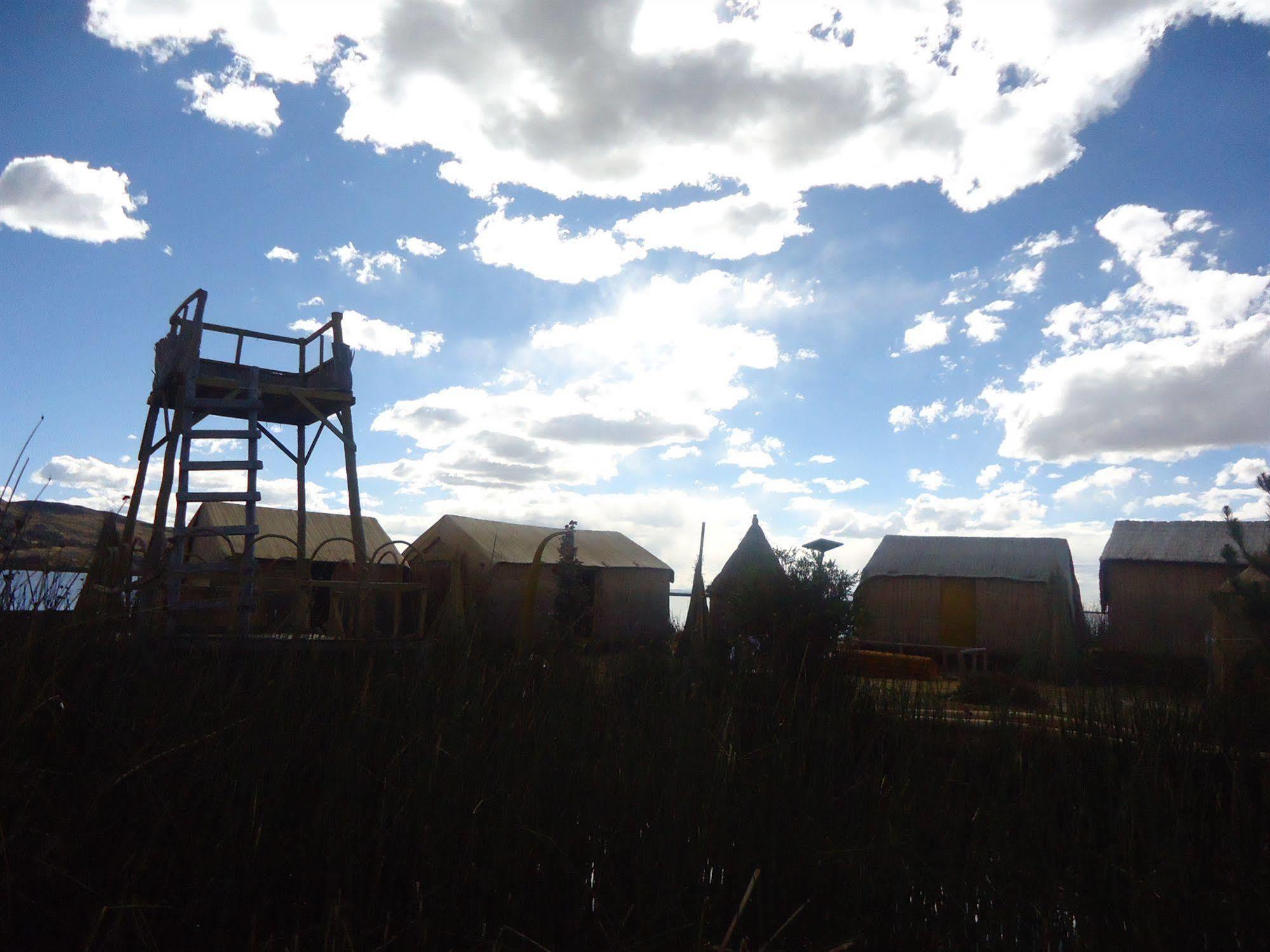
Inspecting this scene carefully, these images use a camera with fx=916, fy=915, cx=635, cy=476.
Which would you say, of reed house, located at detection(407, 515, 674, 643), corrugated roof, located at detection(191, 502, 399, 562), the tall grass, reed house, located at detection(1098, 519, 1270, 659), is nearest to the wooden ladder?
the tall grass

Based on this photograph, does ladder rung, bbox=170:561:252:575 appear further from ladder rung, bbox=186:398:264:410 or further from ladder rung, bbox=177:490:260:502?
ladder rung, bbox=186:398:264:410

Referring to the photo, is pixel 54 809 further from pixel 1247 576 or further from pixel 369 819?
pixel 1247 576

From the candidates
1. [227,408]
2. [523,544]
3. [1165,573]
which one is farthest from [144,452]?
[1165,573]

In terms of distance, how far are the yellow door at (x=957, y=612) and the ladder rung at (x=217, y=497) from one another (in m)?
18.9

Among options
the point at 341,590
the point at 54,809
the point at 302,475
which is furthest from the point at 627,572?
the point at 54,809

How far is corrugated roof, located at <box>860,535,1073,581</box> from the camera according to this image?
2258cm

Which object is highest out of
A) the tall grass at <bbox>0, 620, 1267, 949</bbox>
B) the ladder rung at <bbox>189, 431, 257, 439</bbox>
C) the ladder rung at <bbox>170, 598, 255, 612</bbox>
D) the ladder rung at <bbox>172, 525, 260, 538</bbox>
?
the ladder rung at <bbox>189, 431, 257, 439</bbox>

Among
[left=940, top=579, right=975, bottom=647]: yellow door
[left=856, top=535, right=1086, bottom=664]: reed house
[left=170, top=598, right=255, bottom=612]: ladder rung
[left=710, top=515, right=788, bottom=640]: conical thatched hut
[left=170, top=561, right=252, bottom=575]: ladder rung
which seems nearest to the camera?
[left=170, top=598, right=255, bottom=612]: ladder rung

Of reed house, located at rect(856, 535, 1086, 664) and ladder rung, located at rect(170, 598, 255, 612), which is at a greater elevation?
reed house, located at rect(856, 535, 1086, 664)

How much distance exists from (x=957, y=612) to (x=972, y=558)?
154cm

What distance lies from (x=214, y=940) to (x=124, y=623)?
69.3 inches

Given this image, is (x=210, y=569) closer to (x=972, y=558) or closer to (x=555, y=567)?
(x=555, y=567)

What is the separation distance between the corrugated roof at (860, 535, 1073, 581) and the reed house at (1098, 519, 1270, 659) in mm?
1384

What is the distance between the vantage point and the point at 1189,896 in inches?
104
